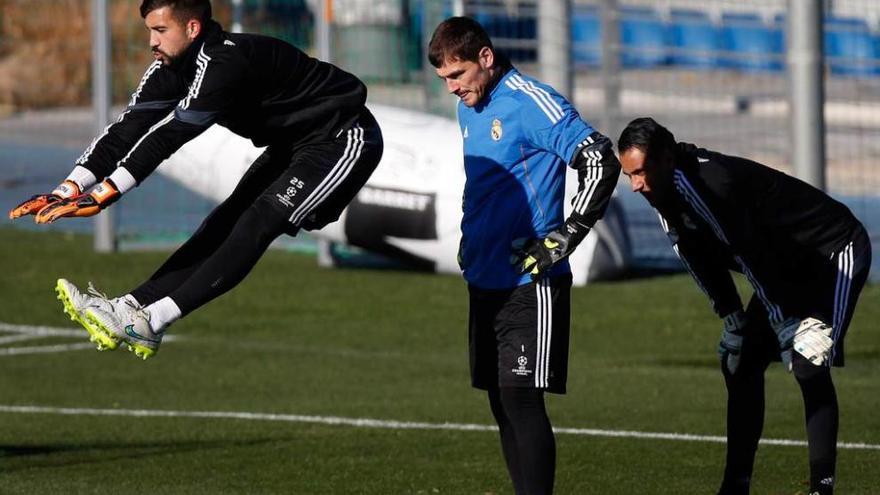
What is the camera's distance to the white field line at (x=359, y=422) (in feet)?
36.1

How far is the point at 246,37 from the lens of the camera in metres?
8.47

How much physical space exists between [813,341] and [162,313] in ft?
9.51

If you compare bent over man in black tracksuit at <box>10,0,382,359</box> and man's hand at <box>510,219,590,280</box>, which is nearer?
man's hand at <box>510,219,590,280</box>

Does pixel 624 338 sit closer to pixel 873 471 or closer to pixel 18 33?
pixel 873 471

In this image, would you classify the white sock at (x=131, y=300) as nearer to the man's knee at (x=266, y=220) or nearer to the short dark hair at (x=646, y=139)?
the man's knee at (x=266, y=220)

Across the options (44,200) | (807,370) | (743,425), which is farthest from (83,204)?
(807,370)

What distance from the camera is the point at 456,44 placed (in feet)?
26.1

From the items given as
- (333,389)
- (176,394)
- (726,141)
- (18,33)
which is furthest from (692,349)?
(18,33)

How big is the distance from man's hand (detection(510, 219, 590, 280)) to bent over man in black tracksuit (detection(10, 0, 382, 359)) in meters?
1.12

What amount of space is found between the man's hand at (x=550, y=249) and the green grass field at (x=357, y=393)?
6.57 ft

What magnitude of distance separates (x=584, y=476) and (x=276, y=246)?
10678 millimetres

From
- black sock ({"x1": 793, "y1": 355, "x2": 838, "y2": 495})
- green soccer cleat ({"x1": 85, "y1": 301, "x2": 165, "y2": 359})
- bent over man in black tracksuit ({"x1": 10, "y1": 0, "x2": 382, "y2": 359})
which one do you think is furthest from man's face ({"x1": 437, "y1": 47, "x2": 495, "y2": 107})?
black sock ({"x1": 793, "y1": 355, "x2": 838, "y2": 495})

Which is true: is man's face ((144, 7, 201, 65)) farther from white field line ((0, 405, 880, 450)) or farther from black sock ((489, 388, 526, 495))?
white field line ((0, 405, 880, 450))

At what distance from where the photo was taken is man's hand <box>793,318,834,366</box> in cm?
845
